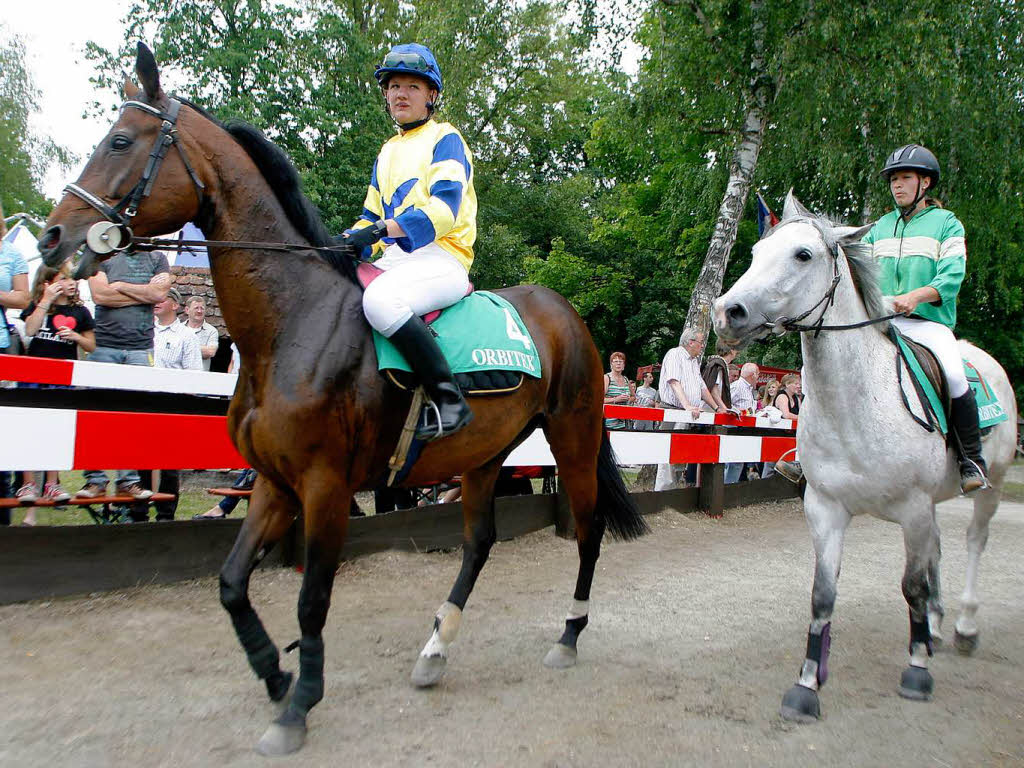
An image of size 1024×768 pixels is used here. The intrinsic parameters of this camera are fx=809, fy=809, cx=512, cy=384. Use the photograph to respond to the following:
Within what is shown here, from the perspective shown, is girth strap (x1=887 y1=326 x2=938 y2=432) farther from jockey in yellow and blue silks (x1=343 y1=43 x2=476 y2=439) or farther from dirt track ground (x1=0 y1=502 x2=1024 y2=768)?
jockey in yellow and blue silks (x1=343 y1=43 x2=476 y2=439)

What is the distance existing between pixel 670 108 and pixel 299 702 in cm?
1487

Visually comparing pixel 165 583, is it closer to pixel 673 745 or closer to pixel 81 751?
pixel 81 751

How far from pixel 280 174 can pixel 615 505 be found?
2.85m

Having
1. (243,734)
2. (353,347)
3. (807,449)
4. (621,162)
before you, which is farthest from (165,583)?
(621,162)

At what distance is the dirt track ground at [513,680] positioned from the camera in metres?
3.15

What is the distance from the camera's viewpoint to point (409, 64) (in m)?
3.87

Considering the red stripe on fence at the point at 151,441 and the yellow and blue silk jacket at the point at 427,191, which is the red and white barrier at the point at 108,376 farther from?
the yellow and blue silk jacket at the point at 427,191

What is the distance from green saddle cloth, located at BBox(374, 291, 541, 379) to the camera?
387cm

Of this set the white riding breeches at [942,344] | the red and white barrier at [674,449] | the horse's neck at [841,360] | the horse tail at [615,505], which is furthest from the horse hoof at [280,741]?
the red and white barrier at [674,449]

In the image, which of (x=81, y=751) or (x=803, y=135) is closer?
(x=81, y=751)

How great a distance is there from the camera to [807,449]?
4164mm

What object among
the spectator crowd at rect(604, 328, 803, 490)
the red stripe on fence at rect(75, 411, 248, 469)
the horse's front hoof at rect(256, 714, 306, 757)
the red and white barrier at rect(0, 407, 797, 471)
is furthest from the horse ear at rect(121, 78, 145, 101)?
the spectator crowd at rect(604, 328, 803, 490)

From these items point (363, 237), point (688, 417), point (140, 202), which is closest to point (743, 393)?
point (688, 417)

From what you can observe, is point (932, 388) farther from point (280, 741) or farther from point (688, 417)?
point (688, 417)
